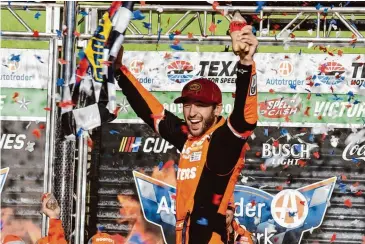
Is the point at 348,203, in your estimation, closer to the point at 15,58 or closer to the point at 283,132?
the point at 283,132

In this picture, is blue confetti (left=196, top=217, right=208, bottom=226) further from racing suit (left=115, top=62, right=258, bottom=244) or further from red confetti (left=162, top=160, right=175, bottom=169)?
red confetti (left=162, top=160, right=175, bottom=169)

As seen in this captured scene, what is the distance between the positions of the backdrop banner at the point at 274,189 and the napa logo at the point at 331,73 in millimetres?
570

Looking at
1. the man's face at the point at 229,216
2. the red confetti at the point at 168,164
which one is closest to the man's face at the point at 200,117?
the man's face at the point at 229,216

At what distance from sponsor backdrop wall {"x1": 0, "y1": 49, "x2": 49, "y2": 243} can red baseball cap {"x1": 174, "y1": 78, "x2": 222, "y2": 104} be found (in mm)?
2526

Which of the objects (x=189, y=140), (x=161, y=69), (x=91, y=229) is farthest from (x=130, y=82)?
(x=91, y=229)

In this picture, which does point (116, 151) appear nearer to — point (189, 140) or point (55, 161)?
point (55, 161)

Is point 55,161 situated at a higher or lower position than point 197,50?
lower

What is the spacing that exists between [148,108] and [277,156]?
217 cm

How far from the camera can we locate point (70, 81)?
35.8 feet

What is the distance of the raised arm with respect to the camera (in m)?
9.82

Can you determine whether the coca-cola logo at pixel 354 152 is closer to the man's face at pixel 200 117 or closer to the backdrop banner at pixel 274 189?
the backdrop banner at pixel 274 189

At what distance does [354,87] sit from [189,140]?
2612 millimetres

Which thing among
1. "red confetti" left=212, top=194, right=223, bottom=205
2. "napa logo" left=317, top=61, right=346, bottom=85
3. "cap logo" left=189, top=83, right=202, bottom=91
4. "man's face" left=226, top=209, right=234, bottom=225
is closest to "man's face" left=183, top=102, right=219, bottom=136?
"cap logo" left=189, top=83, right=202, bottom=91

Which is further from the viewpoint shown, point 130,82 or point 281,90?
point 281,90
